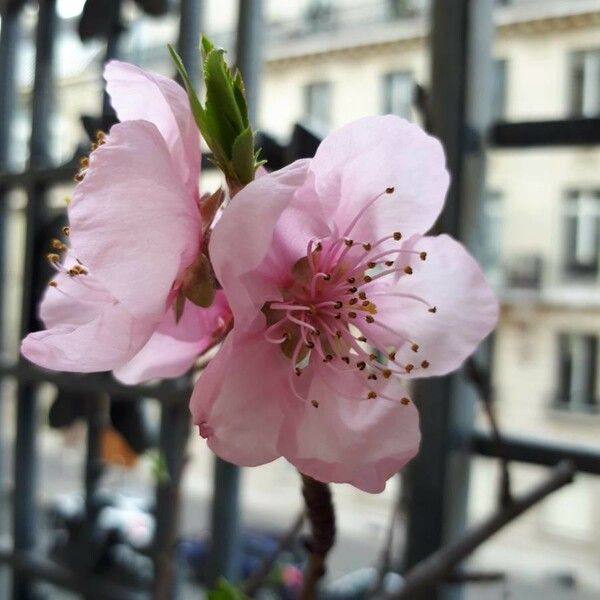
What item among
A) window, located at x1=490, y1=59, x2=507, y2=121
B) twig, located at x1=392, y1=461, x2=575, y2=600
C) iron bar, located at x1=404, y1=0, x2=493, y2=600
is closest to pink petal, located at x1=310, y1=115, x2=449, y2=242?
twig, located at x1=392, y1=461, x2=575, y2=600

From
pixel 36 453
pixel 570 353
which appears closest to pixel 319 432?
pixel 570 353

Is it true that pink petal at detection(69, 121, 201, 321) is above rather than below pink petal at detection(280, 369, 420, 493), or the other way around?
above

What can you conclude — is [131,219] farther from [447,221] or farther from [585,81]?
[585,81]

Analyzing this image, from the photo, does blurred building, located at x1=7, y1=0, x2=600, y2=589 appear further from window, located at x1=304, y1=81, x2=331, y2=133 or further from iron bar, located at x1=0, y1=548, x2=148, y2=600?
iron bar, located at x1=0, y1=548, x2=148, y2=600

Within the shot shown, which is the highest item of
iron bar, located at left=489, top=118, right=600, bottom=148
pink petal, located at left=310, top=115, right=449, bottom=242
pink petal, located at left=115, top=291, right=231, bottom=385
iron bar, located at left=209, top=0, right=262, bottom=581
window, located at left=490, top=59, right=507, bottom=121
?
window, located at left=490, top=59, right=507, bottom=121

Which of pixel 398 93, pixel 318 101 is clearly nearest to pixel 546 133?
pixel 398 93

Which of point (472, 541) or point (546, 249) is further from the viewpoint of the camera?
point (546, 249)
